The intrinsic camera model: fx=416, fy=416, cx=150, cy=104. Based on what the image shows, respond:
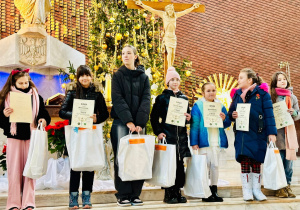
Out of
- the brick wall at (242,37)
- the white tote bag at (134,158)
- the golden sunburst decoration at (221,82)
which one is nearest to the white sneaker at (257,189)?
the white tote bag at (134,158)

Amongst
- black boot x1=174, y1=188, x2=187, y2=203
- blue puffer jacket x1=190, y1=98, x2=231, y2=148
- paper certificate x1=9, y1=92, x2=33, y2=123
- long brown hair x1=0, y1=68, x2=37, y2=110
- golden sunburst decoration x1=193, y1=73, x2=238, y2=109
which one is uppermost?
golden sunburst decoration x1=193, y1=73, x2=238, y2=109

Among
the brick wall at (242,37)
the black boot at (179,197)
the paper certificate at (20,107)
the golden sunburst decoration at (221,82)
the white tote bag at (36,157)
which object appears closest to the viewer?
the white tote bag at (36,157)

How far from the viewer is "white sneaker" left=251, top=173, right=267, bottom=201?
13.1ft

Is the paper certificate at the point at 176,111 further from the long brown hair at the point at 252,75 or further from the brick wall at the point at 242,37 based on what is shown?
the brick wall at the point at 242,37

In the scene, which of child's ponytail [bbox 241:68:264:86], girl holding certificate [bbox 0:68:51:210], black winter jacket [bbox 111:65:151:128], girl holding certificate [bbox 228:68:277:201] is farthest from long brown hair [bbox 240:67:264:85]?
girl holding certificate [bbox 0:68:51:210]

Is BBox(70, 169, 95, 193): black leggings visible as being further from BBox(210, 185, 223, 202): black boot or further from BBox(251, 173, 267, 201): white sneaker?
BBox(251, 173, 267, 201): white sneaker

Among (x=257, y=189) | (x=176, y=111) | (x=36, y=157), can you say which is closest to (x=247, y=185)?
(x=257, y=189)

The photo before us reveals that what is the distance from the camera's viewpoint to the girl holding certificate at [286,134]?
434cm

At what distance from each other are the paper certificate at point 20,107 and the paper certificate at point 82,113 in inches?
A: 15.2

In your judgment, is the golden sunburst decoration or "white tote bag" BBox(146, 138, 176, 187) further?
the golden sunburst decoration

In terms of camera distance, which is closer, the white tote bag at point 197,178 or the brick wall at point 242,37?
the white tote bag at point 197,178

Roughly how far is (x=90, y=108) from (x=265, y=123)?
66.8 inches

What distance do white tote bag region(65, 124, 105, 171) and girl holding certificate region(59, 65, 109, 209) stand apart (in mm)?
131

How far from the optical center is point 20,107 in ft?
11.7
